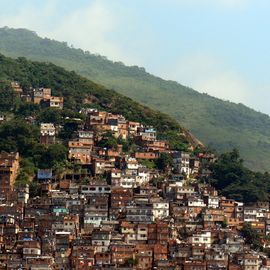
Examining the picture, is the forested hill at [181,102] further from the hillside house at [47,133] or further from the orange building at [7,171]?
the orange building at [7,171]

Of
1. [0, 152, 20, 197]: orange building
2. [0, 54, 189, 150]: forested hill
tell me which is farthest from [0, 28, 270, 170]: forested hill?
[0, 152, 20, 197]: orange building

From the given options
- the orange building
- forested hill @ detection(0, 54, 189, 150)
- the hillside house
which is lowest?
the orange building

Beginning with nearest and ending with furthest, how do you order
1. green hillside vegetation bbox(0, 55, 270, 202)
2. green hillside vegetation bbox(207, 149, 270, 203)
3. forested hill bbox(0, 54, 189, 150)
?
1. green hillside vegetation bbox(0, 55, 270, 202)
2. green hillside vegetation bbox(207, 149, 270, 203)
3. forested hill bbox(0, 54, 189, 150)

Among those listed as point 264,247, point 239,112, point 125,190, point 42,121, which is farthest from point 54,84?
point 239,112

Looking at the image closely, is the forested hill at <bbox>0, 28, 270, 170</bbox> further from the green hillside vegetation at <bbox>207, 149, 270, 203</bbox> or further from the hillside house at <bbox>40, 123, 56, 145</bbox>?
the hillside house at <bbox>40, 123, 56, 145</bbox>

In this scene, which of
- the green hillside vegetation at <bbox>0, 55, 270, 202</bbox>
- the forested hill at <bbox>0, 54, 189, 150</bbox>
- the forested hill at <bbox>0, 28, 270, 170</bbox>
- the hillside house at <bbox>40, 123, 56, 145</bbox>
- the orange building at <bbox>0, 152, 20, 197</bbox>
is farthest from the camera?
the forested hill at <bbox>0, 28, 270, 170</bbox>

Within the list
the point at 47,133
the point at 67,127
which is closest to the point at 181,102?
the point at 67,127
